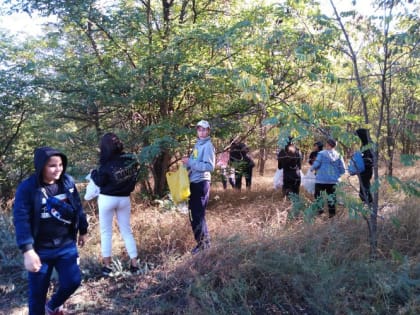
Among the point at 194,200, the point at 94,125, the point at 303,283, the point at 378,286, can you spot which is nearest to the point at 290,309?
the point at 303,283

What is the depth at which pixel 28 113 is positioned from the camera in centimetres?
746

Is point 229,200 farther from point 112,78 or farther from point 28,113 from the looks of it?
point 28,113

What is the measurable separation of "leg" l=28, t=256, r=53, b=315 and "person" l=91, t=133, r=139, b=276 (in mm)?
1127

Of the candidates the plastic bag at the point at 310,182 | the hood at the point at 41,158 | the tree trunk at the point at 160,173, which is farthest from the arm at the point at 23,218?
the plastic bag at the point at 310,182

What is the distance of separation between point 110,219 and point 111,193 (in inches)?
12.8

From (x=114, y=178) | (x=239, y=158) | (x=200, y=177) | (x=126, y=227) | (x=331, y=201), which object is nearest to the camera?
(x=331, y=201)

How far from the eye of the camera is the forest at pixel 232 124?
11.1ft

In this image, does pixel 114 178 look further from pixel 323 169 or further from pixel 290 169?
pixel 290 169

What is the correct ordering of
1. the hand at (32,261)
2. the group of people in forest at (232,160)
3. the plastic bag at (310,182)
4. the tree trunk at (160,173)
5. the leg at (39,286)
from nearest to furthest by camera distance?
the hand at (32,261), the leg at (39,286), the group of people in forest at (232,160), the tree trunk at (160,173), the plastic bag at (310,182)

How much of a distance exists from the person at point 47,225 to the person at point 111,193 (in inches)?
37.0

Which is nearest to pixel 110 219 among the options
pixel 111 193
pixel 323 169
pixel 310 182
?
pixel 111 193

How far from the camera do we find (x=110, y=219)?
4.25m

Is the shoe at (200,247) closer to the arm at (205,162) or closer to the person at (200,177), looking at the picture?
the person at (200,177)

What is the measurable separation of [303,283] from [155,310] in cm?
142
